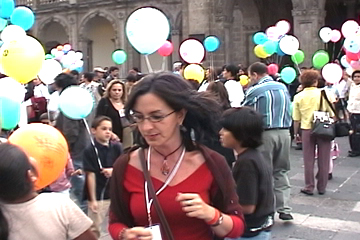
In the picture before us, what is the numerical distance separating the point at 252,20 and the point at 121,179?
67.0 feet

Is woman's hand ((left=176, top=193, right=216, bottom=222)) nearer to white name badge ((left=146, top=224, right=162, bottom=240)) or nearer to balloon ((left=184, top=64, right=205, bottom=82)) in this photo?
white name badge ((left=146, top=224, right=162, bottom=240))

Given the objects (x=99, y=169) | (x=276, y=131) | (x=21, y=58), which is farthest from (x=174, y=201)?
(x=276, y=131)

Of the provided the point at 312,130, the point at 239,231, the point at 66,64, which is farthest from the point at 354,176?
the point at 66,64

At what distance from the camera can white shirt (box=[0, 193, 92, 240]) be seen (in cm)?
216

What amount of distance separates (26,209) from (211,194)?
781 millimetres

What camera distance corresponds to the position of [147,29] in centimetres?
611

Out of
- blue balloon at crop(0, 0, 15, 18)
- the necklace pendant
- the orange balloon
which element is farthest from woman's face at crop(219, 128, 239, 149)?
blue balloon at crop(0, 0, 15, 18)

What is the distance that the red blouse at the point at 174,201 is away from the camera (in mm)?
2072

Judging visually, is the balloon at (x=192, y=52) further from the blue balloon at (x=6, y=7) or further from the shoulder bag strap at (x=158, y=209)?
the shoulder bag strap at (x=158, y=209)

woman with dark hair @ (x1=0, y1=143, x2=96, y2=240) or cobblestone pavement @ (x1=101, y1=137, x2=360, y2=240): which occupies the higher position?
woman with dark hair @ (x1=0, y1=143, x2=96, y2=240)

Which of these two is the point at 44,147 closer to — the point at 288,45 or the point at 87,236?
the point at 87,236

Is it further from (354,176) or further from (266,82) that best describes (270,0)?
(266,82)

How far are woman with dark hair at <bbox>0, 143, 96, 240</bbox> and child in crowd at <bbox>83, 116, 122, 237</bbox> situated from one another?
7.66 feet

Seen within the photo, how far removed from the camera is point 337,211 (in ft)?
21.0
